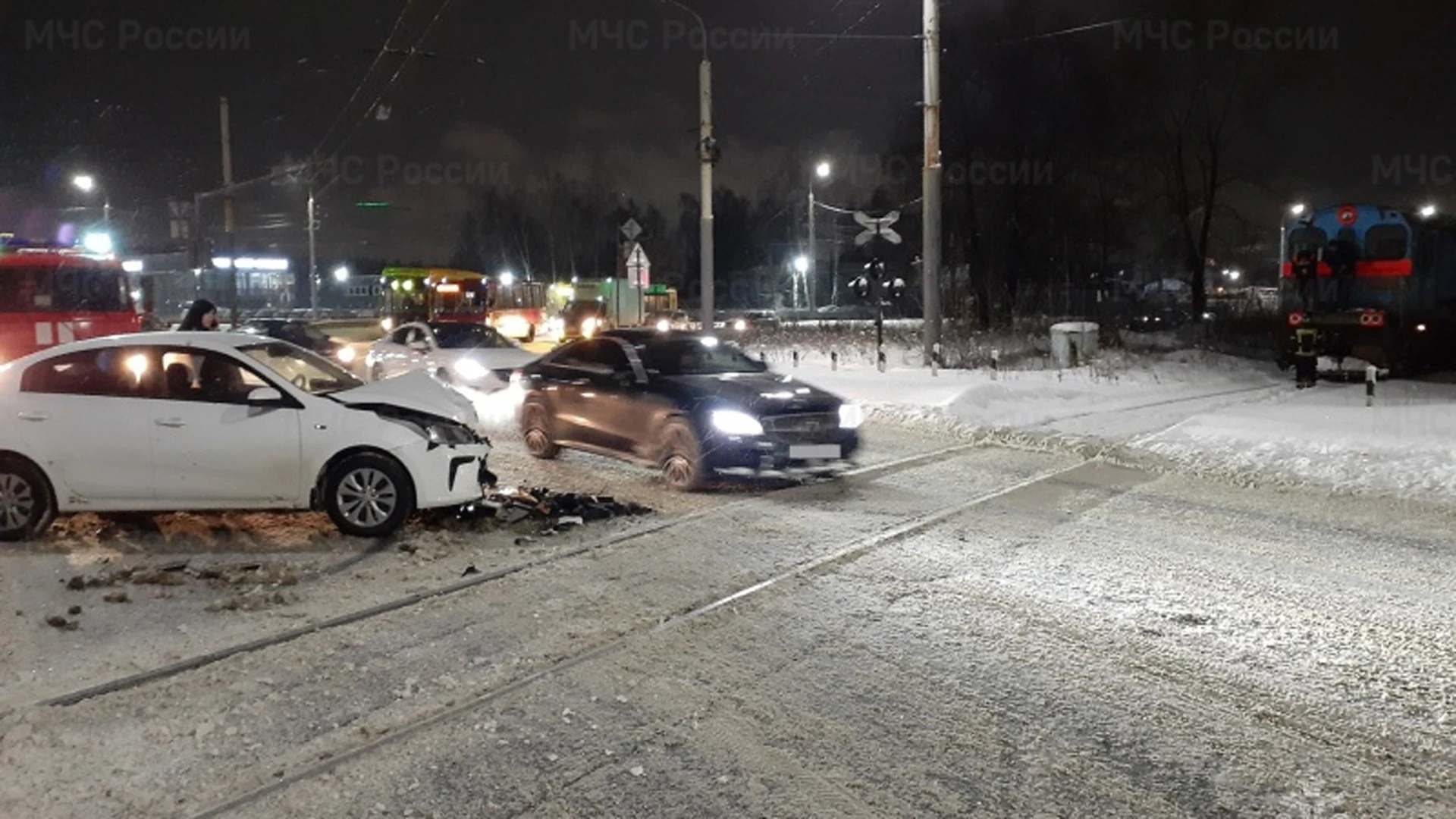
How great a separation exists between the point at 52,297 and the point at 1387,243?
26632mm

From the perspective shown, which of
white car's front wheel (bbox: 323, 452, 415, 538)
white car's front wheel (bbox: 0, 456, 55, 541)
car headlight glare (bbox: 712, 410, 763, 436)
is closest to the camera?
white car's front wheel (bbox: 0, 456, 55, 541)

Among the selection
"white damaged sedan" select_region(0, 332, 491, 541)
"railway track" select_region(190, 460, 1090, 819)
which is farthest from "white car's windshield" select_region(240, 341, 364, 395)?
"railway track" select_region(190, 460, 1090, 819)

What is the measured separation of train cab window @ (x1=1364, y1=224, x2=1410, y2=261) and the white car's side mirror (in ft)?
78.8

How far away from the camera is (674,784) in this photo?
14.0ft

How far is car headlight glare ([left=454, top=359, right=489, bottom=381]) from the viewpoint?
2005 centimetres

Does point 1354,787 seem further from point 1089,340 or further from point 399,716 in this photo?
point 1089,340

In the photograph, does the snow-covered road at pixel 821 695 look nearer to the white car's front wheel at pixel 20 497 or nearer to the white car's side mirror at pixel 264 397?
the white car's side mirror at pixel 264 397

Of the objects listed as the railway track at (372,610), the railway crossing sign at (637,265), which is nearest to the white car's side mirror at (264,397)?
the railway track at (372,610)

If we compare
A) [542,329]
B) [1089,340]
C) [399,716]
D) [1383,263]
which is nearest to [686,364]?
[399,716]

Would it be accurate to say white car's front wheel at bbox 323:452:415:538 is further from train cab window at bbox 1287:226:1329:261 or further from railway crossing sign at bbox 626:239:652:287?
train cab window at bbox 1287:226:1329:261

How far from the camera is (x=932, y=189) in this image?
22.4 meters

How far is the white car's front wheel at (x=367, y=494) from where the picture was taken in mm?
8438

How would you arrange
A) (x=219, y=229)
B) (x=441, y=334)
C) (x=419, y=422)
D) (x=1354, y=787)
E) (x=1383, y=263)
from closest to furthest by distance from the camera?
(x=1354, y=787) → (x=419, y=422) → (x=441, y=334) → (x=1383, y=263) → (x=219, y=229)

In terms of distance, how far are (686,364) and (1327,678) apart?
755cm
